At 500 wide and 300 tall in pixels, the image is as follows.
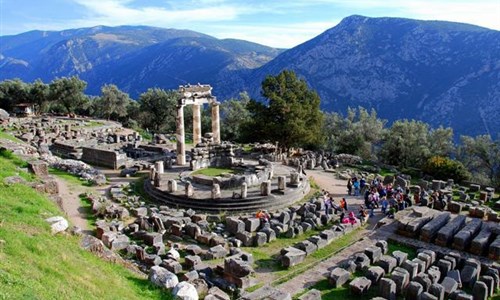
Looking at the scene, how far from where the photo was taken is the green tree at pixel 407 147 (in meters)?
50.7

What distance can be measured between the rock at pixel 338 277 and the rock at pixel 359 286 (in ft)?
2.02

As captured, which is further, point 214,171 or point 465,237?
point 214,171

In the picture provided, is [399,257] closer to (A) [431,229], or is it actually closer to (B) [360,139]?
(A) [431,229]

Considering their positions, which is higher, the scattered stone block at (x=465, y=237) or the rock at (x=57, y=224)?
the rock at (x=57, y=224)

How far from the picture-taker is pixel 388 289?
16.3 metres

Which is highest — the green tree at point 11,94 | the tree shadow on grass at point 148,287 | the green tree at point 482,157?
the green tree at point 11,94

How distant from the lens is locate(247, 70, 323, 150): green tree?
4428cm

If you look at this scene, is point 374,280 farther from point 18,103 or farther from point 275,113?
point 18,103

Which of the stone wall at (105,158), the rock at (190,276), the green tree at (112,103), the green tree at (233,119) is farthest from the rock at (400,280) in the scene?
the green tree at (112,103)

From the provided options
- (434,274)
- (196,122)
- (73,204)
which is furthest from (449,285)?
(196,122)

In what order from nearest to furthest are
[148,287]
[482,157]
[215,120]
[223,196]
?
1. [148,287]
2. [223,196]
3. [215,120]
4. [482,157]

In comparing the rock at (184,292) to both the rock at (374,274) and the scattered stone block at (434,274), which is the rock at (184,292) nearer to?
the rock at (374,274)

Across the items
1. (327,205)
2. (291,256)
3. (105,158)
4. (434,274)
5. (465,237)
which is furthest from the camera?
(105,158)

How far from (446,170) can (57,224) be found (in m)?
36.5
